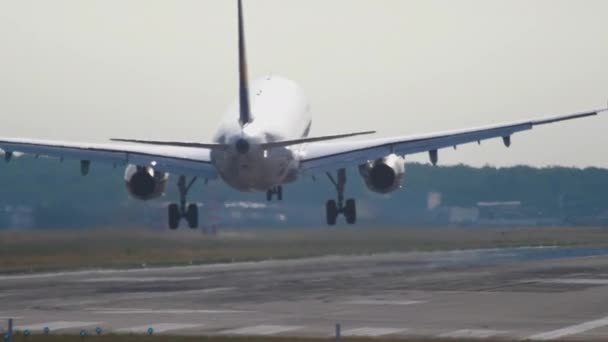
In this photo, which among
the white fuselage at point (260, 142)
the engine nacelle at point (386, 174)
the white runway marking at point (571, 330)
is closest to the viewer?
the white runway marking at point (571, 330)

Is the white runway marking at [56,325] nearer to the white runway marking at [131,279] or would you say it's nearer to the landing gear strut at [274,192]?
the white runway marking at [131,279]

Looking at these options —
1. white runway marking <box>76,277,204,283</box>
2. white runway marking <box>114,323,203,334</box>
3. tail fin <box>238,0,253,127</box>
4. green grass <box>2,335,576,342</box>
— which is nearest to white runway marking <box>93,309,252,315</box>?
white runway marking <box>114,323,203,334</box>

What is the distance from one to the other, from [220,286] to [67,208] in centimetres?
1812

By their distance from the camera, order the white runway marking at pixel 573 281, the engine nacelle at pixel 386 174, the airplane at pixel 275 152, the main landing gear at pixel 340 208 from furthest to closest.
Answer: the main landing gear at pixel 340 208 < the engine nacelle at pixel 386 174 < the airplane at pixel 275 152 < the white runway marking at pixel 573 281

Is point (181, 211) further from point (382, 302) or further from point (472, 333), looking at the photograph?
point (472, 333)

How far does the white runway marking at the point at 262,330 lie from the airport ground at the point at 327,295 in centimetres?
6

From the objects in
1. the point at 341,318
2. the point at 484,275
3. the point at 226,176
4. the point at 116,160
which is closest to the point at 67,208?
the point at 116,160

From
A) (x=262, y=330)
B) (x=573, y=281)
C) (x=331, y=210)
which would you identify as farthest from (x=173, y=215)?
(x=262, y=330)

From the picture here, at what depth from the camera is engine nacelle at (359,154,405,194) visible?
2564 inches

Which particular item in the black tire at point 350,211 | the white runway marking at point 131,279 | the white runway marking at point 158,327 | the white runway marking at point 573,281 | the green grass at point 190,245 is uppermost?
the black tire at point 350,211

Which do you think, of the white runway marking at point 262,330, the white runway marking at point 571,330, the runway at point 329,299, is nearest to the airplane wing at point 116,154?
the runway at point 329,299

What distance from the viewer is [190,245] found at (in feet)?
230

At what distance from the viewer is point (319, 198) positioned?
8025cm

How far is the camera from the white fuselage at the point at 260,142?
5694 centimetres
